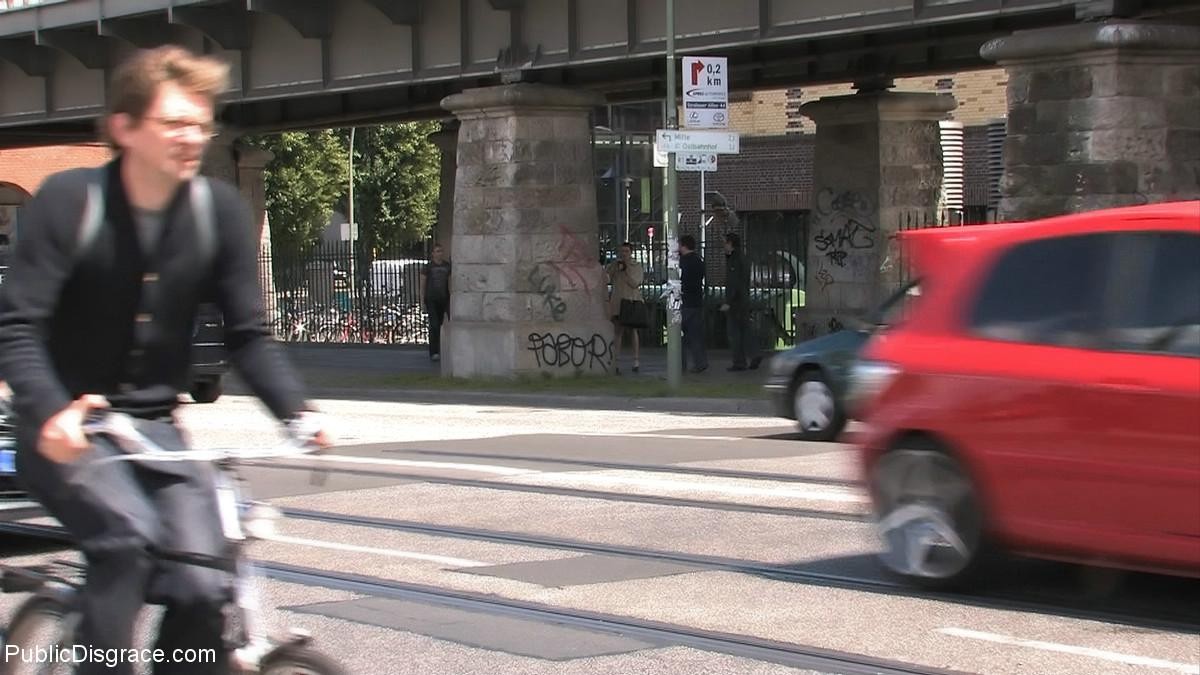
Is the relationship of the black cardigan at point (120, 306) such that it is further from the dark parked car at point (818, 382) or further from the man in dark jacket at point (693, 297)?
the man in dark jacket at point (693, 297)

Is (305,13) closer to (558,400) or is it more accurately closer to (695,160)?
(695,160)

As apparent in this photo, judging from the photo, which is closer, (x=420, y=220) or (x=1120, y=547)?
(x=1120, y=547)

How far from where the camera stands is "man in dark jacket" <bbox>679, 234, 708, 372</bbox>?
23609 millimetres

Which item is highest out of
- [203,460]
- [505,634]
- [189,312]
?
[189,312]

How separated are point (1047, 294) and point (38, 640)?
4713 millimetres

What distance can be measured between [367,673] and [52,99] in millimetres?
26319

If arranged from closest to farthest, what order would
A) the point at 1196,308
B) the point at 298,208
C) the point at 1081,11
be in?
the point at 1196,308 → the point at 1081,11 → the point at 298,208

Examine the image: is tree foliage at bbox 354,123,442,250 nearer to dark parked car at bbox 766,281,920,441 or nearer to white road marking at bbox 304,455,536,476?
dark parked car at bbox 766,281,920,441

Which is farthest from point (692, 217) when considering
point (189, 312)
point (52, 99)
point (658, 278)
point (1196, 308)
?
point (189, 312)

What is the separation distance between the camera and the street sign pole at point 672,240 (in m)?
20.3

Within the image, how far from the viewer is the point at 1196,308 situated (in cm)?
691

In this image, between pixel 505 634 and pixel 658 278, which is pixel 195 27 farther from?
pixel 505 634

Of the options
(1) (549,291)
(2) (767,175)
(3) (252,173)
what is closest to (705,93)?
(1) (549,291)

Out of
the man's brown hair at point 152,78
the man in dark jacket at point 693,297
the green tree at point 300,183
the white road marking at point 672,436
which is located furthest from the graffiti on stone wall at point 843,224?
the green tree at point 300,183
